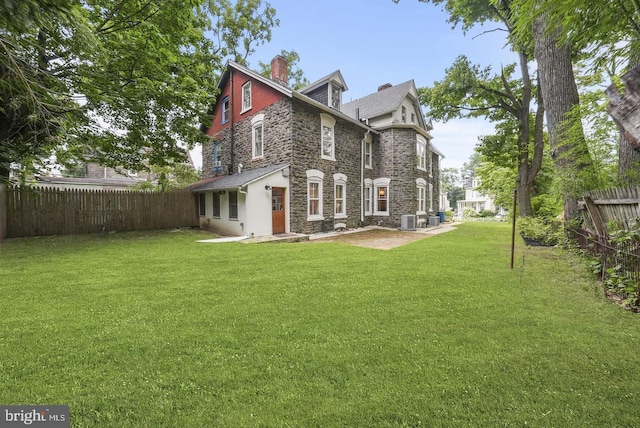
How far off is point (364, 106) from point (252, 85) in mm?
7942

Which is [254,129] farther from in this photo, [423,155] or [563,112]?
[563,112]

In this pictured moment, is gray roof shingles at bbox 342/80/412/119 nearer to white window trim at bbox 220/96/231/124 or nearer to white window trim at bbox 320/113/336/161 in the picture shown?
white window trim at bbox 320/113/336/161

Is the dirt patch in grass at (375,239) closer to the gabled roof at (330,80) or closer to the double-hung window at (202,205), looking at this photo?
the double-hung window at (202,205)

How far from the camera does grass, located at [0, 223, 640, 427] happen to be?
1.94 metres

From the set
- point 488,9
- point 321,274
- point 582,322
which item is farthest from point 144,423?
point 488,9

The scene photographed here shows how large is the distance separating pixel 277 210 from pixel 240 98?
23.2ft

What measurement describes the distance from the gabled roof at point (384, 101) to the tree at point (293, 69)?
24.0ft

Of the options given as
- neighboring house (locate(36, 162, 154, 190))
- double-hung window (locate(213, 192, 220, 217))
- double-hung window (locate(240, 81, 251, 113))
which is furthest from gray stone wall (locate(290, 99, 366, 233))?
neighboring house (locate(36, 162, 154, 190))

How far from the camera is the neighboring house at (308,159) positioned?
1191cm

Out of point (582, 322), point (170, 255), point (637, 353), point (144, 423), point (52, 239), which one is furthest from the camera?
point (52, 239)

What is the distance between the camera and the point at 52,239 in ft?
31.3

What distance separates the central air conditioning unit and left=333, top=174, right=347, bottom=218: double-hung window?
138 inches

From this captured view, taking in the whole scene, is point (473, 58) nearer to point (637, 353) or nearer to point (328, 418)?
point (637, 353)

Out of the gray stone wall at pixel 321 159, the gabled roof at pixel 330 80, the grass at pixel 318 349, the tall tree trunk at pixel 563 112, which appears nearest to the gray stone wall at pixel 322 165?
the gray stone wall at pixel 321 159
